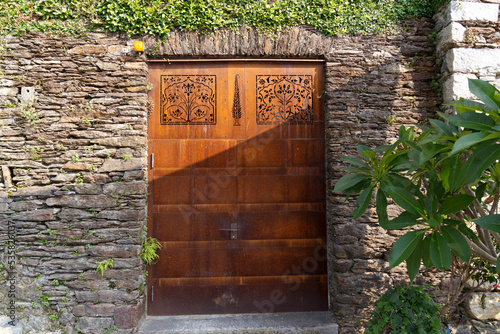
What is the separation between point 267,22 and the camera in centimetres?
283

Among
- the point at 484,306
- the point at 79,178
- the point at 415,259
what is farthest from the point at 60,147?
the point at 484,306

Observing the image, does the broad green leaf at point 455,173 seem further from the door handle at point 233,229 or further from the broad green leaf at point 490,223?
the door handle at point 233,229

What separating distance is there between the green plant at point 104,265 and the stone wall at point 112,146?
2.0 inches

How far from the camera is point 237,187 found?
2947mm

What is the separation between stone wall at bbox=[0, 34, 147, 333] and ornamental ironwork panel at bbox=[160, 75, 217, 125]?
222mm

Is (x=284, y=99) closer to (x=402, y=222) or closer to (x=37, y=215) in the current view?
(x=402, y=222)

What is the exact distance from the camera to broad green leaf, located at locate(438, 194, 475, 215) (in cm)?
180

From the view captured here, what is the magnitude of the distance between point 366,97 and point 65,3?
3.17 meters

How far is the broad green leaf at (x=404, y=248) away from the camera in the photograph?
1.78m

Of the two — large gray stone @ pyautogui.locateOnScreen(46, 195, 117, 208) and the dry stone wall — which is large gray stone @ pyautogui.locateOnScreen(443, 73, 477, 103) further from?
large gray stone @ pyautogui.locateOnScreen(46, 195, 117, 208)

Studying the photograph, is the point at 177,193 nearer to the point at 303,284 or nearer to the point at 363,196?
the point at 303,284

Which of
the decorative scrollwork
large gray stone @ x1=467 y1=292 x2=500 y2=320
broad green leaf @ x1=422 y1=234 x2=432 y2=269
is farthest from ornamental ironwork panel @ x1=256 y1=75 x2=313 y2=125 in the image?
large gray stone @ x1=467 y1=292 x2=500 y2=320

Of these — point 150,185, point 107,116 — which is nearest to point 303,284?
point 150,185

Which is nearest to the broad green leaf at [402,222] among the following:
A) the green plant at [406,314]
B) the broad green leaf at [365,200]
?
the broad green leaf at [365,200]
